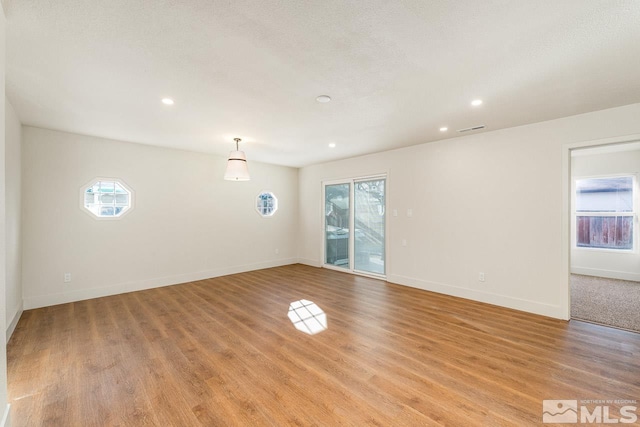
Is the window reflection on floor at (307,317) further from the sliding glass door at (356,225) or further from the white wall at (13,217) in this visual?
the white wall at (13,217)

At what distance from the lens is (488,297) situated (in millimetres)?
4004

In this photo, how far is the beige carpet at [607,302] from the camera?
3330 millimetres

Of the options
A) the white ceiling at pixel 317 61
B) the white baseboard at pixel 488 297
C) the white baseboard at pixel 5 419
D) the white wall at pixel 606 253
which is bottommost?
the white baseboard at pixel 488 297

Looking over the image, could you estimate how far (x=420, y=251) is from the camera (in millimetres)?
4805

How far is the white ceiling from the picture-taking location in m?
1.64

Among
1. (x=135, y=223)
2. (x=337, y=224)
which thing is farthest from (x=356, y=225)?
(x=135, y=223)

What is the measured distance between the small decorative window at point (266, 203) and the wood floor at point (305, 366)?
303cm

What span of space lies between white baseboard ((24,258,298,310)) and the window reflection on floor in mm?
2457

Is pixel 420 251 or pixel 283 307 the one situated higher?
pixel 420 251

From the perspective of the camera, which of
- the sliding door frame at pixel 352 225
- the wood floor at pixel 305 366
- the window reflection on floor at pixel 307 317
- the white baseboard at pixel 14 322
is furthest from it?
the sliding door frame at pixel 352 225

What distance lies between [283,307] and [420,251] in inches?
103

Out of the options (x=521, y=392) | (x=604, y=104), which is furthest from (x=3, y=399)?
(x=604, y=104)

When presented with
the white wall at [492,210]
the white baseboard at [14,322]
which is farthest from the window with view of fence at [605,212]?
the white baseboard at [14,322]

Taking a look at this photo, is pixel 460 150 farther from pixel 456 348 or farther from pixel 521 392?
pixel 521 392
